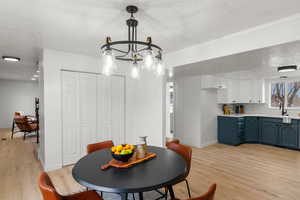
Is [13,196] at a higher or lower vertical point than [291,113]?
lower

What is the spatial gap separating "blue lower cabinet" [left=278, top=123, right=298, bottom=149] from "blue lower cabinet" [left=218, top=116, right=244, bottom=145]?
0.99 meters

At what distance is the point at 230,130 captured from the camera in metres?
5.12

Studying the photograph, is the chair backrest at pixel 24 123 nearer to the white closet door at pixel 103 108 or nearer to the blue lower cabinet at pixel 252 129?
the white closet door at pixel 103 108

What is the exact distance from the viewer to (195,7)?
5.90 feet

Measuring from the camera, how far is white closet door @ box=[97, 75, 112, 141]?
3873 millimetres

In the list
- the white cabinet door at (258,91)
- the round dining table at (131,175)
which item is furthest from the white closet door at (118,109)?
the white cabinet door at (258,91)

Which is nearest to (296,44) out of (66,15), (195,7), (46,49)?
(195,7)

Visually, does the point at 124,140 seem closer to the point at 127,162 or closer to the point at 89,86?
the point at 89,86

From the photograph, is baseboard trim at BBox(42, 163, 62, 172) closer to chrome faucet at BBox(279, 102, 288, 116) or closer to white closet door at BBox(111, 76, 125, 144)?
white closet door at BBox(111, 76, 125, 144)

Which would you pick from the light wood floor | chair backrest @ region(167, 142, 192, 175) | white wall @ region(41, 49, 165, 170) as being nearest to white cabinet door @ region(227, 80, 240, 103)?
the light wood floor

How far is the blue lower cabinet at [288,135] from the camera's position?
4.61 metres

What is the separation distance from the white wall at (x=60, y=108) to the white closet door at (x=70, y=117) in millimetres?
97

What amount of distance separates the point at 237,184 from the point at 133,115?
262 centimetres

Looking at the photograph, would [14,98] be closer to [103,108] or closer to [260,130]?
[103,108]
